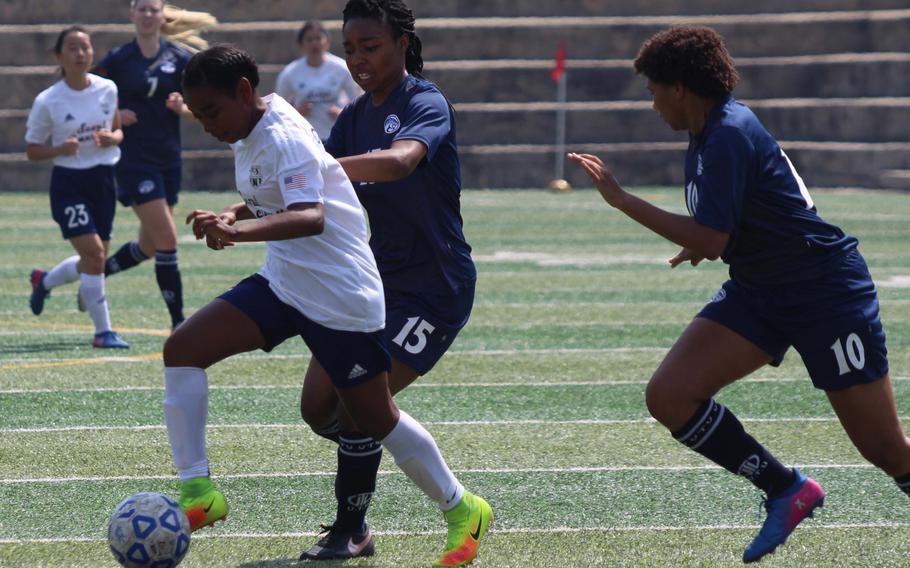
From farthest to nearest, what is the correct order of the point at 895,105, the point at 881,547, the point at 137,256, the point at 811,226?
the point at 895,105, the point at 137,256, the point at 881,547, the point at 811,226

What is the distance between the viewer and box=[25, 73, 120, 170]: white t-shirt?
10367mm

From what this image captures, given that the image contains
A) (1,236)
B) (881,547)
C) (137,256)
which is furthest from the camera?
(1,236)

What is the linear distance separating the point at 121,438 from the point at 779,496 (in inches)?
135

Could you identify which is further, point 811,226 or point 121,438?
point 121,438

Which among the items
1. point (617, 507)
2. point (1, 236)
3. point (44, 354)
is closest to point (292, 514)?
point (617, 507)

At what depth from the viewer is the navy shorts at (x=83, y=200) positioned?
10.2 m

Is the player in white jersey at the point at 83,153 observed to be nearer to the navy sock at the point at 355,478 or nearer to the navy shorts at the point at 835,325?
the navy sock at the point at 355,478

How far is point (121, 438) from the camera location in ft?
23.4

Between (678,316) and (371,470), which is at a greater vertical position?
(371,470)

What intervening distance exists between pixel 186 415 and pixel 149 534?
411 mm

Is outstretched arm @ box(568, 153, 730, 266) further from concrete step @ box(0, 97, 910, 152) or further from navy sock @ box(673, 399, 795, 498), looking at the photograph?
concrete step @ box(0, 97, 910, 152)

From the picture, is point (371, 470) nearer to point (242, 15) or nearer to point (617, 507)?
point (617, 507)

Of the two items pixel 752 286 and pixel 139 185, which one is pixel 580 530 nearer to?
pixel 752 286

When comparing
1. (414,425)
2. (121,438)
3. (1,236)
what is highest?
(414,425)
